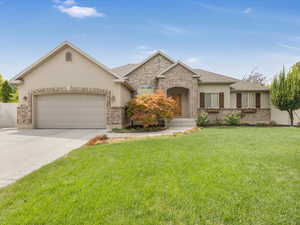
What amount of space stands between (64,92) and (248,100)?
Answer: 54.0 feet

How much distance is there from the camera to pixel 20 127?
1154 cm

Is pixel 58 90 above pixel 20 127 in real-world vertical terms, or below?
above

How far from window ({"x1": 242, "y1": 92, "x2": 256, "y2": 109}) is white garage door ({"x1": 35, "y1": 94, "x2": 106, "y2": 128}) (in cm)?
1324

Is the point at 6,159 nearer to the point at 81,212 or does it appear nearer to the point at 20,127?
the point at 81,212

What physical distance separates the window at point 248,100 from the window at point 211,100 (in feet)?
10.1

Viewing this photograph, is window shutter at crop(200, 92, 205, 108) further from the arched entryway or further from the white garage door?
the white garage door

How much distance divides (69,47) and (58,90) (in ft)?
10.7

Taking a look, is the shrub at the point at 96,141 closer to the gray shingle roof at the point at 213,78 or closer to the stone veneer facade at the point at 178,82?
the stone veneer facade at the point at 178,82

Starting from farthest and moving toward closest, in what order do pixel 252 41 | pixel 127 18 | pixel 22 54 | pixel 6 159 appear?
1. pixel 252 41
2. pixel 22 54
3. pixel 127 18
4. pixel 6 159

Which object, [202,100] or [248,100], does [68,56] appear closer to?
[202,100]

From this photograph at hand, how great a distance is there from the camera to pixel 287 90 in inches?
504

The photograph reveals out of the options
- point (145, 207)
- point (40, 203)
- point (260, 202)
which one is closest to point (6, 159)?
point (40, 203)

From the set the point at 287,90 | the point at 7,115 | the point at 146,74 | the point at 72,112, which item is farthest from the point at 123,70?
the point at 287,90

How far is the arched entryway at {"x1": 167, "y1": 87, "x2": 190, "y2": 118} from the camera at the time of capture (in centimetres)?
1497
